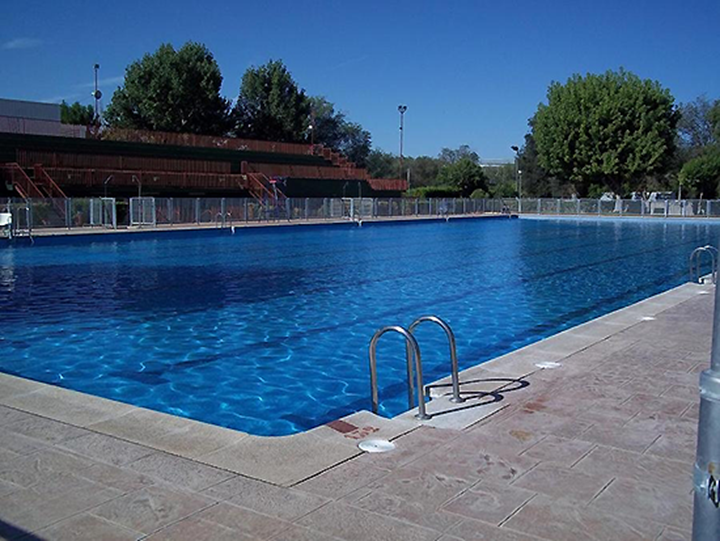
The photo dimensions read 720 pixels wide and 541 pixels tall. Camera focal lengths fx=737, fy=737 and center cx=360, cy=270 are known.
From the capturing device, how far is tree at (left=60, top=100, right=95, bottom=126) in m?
65.2

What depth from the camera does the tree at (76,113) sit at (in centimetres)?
6519

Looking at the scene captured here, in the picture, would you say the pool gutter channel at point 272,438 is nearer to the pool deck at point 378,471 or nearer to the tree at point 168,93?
the pool deck at point 378,471

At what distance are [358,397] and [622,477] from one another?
12.5 ft

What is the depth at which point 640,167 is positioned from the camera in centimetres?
5000

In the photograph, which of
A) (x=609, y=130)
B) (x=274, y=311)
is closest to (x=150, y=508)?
(x=274, y=311)

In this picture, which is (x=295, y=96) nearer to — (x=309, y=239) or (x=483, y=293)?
(x=309, y=239)

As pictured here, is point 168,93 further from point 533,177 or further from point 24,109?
point 533,177

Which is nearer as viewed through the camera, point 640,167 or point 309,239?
point 309,239

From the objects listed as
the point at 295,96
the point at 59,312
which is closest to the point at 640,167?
the point at 295,96

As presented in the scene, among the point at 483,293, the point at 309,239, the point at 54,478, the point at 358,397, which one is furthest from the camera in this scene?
the point at 309,239

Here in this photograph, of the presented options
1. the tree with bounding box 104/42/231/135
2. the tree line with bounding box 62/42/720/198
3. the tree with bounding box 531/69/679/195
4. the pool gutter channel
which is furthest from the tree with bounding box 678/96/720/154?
the pool gutter channel

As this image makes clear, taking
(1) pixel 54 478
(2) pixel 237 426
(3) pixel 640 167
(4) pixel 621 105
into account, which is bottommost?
(2) pixel 237 426

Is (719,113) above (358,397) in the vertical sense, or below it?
above

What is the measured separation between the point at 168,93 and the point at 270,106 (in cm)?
1006
